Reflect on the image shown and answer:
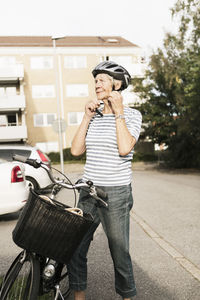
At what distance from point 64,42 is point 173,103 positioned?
71.2 ft

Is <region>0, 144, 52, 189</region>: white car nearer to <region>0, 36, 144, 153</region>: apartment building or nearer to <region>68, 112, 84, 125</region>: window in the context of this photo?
<region>0, 36, 144, 153</region>: apartment building

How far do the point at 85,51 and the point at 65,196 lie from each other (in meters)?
34.0

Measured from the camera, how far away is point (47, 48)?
41875 millimetres

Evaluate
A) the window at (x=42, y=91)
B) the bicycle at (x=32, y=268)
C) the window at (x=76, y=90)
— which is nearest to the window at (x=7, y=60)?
the window at (x=42, y=91)

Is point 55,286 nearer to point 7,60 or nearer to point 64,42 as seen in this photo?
point 7,60

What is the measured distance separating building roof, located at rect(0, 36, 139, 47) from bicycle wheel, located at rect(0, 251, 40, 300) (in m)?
40.3

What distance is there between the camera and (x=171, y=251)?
5070 millimetres

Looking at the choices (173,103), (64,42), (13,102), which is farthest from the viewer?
(64,42)

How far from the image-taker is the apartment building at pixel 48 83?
136 ft

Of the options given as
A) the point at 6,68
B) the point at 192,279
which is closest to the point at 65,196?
the point at 192,279

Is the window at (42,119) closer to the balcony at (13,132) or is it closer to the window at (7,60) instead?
the balcony at (13,132)

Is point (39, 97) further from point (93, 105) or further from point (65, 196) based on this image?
point (93, 105)

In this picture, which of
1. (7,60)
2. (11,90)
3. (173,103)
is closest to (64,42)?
(7,60)

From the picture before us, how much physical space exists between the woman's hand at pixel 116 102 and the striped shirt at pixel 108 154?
0.50 ft
